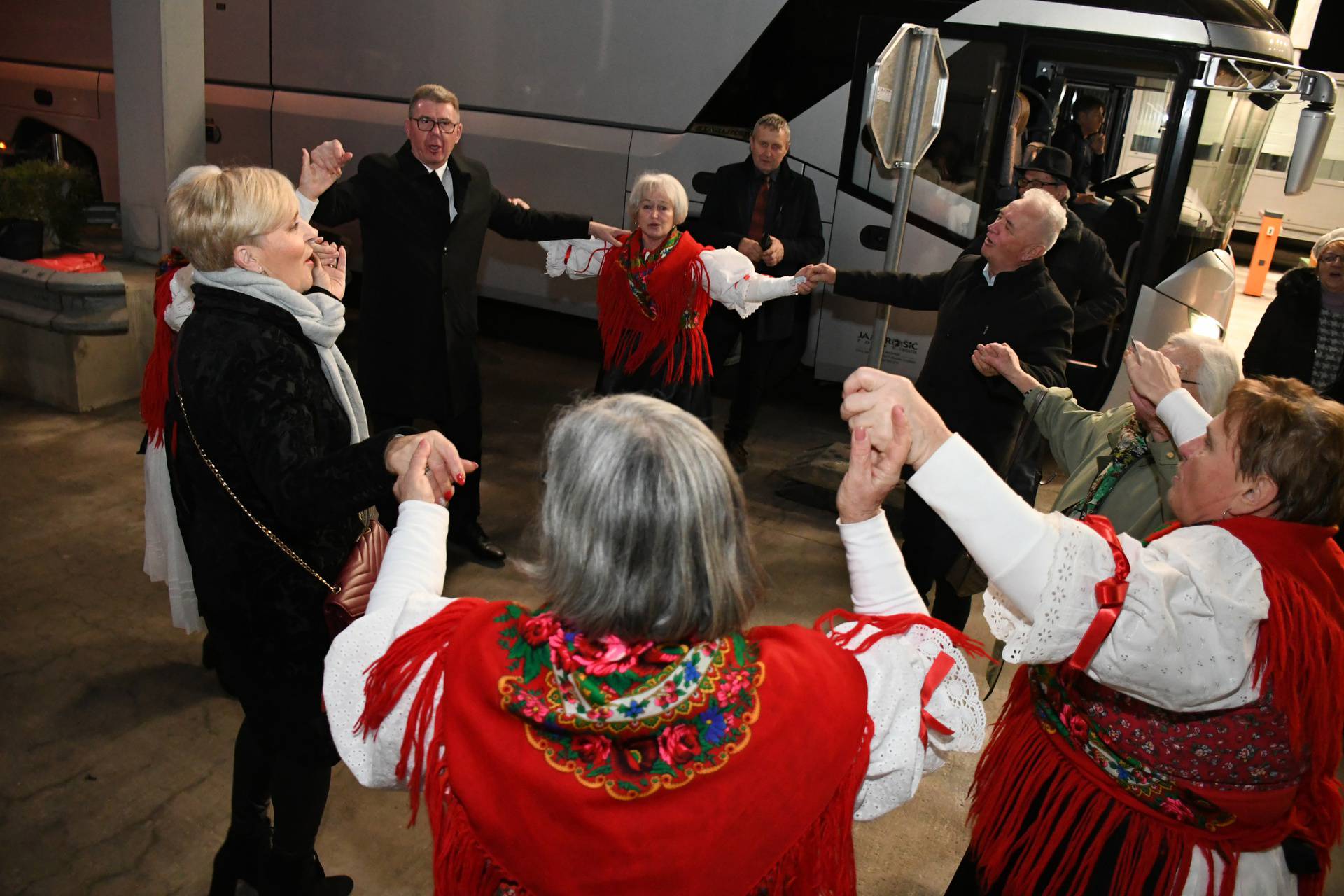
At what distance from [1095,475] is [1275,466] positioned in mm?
889

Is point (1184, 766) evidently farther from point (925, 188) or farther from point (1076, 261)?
point (925, 188)

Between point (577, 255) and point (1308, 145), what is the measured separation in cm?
377

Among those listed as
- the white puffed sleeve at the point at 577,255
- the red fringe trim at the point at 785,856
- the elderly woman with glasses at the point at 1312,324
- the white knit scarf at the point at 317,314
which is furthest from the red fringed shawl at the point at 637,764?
the elderly woman with glasses at the point at 1312,324

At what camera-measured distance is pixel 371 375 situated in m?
4.30

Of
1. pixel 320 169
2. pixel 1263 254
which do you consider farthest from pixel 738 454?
pixel 1263 254

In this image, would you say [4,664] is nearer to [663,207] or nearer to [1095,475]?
[663,207]

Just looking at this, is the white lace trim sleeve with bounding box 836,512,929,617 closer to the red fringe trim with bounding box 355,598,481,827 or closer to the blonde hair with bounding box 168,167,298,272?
the red fringe trim with bounding box 355,598,481,827

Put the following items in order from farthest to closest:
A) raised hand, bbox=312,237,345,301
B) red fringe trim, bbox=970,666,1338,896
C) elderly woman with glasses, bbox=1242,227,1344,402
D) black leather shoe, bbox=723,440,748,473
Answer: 1. black leather shoe, bbox=723,440,748,473
2. elderly woman with glasses, bbox=1242,227,1344,402
3. raised hand, bbox=312,237,345,301
4. red fringe trim, bbox=970,666,1338,896

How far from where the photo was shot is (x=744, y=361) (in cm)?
588

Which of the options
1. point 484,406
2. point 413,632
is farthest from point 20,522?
point 413,632

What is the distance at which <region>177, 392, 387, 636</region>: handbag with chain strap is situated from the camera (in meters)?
2.14

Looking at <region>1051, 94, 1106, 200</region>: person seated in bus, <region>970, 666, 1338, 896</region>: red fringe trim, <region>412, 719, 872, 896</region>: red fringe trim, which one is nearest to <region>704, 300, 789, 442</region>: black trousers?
<region>1051, 94, 1106, 200</region>: person seated in bus

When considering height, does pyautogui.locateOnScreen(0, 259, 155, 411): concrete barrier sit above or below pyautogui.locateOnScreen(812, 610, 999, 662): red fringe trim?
below

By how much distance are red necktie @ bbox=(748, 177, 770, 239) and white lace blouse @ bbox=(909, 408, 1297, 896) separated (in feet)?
14.3
